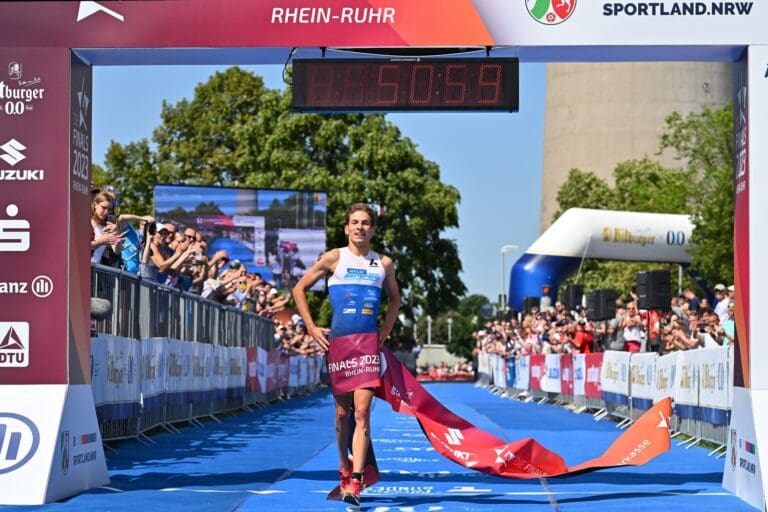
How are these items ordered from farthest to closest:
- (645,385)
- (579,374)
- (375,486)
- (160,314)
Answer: (579,374) < (645,385) < (160,314) < (375,486)

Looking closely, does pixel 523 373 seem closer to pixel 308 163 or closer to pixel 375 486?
pixel 308 163

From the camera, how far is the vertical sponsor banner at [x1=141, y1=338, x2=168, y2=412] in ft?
59.0

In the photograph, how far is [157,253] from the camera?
19906mm

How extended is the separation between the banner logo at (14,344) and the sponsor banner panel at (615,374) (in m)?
14.1

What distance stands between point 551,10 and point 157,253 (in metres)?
9.52

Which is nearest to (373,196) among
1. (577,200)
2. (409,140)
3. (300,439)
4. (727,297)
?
(409,140)

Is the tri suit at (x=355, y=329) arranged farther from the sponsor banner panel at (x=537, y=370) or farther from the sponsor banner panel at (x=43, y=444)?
the sponsor banner panel at (x=537, y=370)

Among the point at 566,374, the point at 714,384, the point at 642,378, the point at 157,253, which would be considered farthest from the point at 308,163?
the point at 714,384

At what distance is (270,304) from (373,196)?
88.7 ft

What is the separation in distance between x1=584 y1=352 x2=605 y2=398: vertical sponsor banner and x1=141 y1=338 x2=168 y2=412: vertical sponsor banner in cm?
1025

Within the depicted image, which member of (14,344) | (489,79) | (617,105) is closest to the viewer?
(14,344)

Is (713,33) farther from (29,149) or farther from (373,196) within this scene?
(373,196)

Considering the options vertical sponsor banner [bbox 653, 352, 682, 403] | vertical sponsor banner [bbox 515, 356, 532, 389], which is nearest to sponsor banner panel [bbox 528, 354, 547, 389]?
vertical sponsor banner [bbox 515, 356, 532, 389]

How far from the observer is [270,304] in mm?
35281
